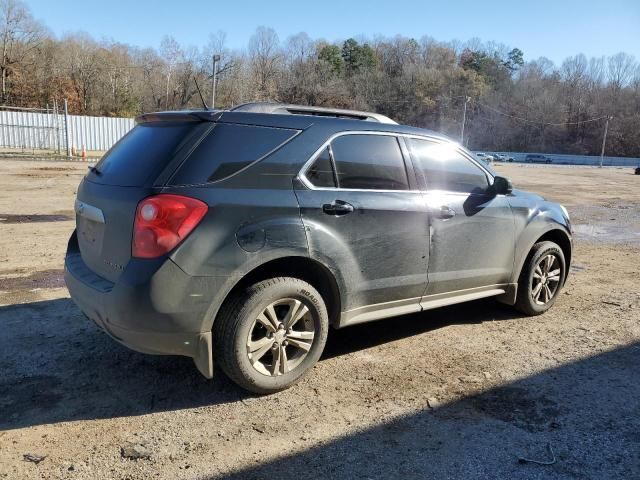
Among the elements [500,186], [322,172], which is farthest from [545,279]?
[322,172]

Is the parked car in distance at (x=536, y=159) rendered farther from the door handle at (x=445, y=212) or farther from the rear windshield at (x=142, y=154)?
the rear windshield at (x=142, y=154)

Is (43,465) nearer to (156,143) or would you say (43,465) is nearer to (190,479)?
(190,479)

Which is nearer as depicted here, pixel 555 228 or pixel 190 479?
pixel 190 479

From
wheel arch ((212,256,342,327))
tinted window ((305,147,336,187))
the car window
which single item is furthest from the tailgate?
the car window

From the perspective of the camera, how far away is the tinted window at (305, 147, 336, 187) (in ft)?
11.9

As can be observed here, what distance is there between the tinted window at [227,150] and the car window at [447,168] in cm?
127

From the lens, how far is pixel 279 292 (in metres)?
3.42

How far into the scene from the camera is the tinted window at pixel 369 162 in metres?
3.79

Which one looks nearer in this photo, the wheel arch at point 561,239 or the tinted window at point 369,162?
the tinted window at point 369,162

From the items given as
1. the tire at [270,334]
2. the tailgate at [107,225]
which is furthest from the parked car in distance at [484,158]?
the tailgate at [107,225]

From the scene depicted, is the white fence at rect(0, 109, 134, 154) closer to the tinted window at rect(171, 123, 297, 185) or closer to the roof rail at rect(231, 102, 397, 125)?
the roof rail at rect(231, 102, 397, 125)

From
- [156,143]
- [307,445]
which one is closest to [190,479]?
[307,445]

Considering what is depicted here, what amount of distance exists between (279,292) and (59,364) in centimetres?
180

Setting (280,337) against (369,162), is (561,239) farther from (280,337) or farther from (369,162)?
(280,337)
